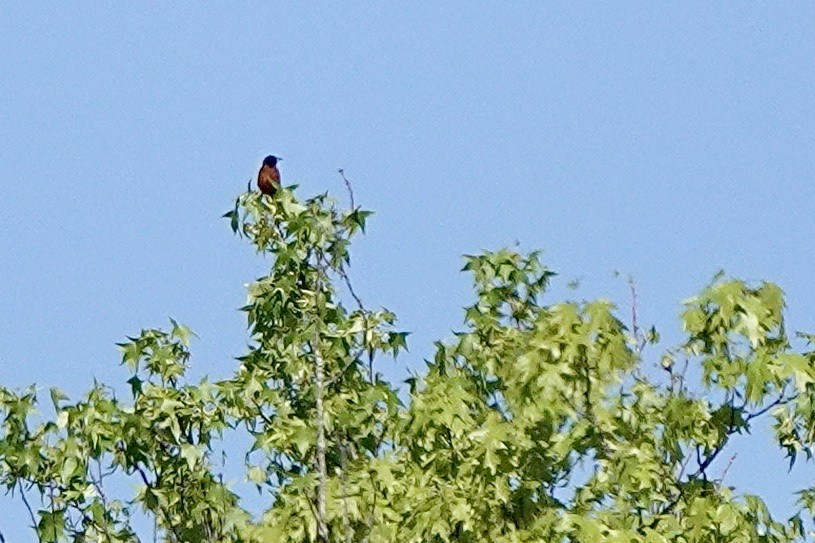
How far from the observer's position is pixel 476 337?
39.6ft

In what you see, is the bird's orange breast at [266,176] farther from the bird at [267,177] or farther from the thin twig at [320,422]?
the thin twig at [320,422]

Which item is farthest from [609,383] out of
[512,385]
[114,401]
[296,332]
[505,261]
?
[114,401]

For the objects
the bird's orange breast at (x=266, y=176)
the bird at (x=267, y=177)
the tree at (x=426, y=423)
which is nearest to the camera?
the tree at (x=426, y=423)

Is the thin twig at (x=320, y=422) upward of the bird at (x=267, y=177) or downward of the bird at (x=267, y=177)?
downward

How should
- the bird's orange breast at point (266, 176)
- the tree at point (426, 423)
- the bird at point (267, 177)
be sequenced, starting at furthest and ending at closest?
the bird's orange breast at point (266, 176), the bird at point (267, 177), the tree at point (426, 423)

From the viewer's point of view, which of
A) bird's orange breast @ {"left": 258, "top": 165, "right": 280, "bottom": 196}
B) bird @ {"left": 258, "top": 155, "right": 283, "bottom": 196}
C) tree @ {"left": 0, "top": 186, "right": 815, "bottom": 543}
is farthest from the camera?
bird's orange breast @ {"left": 258, "top": 165, "right": 280, "bottom": 196}

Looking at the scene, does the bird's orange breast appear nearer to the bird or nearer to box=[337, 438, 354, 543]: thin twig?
the bird

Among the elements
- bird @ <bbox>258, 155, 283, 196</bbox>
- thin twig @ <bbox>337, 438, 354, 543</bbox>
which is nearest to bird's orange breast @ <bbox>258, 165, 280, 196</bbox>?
bird @ <bbox>258, 155, 283, 196</bbox>

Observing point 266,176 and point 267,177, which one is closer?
point 267,177

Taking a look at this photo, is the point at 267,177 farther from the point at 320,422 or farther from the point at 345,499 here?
the point at 345,499

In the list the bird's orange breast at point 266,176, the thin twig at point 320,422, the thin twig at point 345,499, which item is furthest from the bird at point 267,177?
the thin twig at point 345,499

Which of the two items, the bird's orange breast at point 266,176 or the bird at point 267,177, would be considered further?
the bird's orange breast at point 266,176

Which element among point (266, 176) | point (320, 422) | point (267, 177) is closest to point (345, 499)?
point (320, 422)

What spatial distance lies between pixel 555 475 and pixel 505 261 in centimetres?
150
